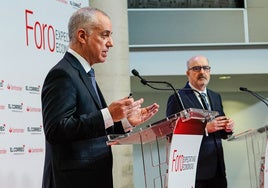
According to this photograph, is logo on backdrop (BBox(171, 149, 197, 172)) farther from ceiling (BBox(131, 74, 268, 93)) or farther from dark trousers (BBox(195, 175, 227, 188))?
ceiling (BBox(131, 74, 268, 93))

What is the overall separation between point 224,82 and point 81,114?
6140 millimetres

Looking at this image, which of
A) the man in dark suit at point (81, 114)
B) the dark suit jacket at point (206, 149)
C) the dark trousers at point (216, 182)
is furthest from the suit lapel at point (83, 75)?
the dark trousers at point (216, 182)

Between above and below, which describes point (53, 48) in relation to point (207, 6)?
below

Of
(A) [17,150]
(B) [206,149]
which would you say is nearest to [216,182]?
(B) [206,149]

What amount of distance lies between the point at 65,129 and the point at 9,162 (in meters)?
1.12

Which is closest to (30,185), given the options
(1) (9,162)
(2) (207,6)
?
(1) (9,162)

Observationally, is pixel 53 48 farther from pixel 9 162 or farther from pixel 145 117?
pixel 145 117

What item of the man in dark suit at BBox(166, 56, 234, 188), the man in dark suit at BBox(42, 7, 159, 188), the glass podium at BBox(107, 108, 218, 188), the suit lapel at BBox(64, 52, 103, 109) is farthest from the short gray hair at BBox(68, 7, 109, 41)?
the man in dark suit at BBox(166, 56, 234, 188)

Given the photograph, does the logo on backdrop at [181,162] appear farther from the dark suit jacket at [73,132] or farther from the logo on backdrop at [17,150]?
the logo on backdrop at [17,150]

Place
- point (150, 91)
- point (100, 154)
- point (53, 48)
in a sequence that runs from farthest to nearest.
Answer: point (150, 91)
point (53, 48)
point (100, 154)

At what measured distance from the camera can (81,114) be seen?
233cm

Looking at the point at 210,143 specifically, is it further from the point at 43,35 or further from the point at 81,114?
the point at 81,114

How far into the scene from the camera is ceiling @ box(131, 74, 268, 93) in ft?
24.9

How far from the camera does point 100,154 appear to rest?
7.70ft
